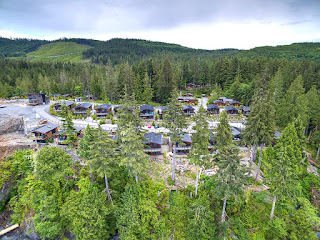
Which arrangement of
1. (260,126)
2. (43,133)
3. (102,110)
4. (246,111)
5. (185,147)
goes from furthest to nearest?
(246,111), (102,110), (43,133), (185,147), (260,126)

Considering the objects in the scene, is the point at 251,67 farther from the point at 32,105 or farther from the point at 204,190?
the point at 32,105

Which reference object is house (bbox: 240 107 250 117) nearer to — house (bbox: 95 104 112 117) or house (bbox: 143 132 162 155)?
house (bbox: 143 132 162 155)

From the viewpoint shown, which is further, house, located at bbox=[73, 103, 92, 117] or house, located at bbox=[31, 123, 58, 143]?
house, located at bbox=[73, 103, 92, 117]

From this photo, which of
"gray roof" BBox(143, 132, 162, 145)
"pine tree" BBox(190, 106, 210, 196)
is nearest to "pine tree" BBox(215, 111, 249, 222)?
"pine tree" BBox(190, 106, 210, 196)

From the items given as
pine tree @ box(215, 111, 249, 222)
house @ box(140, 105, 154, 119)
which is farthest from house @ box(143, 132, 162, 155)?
pine tree @ box(215, 111, 249, 222)

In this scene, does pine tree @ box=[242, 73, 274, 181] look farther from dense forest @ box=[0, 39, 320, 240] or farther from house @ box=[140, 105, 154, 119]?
house @ box=[140, 105, 154, 119]

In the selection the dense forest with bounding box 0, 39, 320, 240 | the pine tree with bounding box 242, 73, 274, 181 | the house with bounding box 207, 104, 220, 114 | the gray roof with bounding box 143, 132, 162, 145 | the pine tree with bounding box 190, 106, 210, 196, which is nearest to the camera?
the dense forest with bounding box 0, 39, 320, 240

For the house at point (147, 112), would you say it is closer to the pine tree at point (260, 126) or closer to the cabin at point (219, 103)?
the cabin at point (219, 103)

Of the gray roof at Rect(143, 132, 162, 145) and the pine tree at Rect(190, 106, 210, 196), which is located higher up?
the pine tree at Rect(190, 106, 210, 196)

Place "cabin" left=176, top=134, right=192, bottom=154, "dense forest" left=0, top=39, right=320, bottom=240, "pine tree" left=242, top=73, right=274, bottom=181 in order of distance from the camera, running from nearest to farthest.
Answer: "dense forest" left=0, top=39, right=320, bottom=240 < "pine tree" left=242, top=73, right=274, bottom=181 < "cabin" left=176, top=134, right=192, bottom=154

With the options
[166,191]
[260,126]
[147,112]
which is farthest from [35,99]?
[260,126]

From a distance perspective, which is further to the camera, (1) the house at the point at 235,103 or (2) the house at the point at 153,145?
(1) the house at the point at 235,103

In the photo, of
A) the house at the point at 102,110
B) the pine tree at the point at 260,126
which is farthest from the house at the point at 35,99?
the pine tree at the point at 260,126

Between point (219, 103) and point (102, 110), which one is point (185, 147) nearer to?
point (102, 110)
